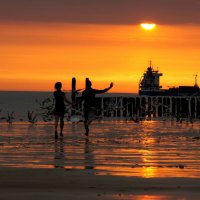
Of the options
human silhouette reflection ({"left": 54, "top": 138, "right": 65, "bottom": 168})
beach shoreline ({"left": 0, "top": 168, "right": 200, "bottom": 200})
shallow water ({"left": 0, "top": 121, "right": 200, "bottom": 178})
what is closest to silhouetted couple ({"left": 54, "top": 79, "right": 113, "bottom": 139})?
shallow water ({"left": 0, "top": 121, "right": 200, "bottom": 178})

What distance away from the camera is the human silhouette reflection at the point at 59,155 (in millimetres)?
18548

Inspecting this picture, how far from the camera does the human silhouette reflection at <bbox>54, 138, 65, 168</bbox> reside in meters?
18.5

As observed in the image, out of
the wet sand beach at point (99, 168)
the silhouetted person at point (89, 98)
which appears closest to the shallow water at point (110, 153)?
the wet sand beach at point (99, 168)

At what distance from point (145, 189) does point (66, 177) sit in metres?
2.14

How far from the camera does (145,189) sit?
46.2 ft

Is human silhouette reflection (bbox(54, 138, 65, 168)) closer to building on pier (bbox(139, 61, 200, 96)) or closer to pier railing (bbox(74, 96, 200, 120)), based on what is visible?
pier railing (bbox(74, 96, 200, 120))

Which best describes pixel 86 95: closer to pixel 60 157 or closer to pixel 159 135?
pixel 159 135

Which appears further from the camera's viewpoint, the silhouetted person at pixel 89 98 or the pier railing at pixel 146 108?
the pier railing at pixel 146 108

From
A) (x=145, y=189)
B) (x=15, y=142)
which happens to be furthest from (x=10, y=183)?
(x=15, y=142)

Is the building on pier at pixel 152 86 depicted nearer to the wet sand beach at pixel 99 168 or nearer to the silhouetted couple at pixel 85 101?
the silhouetted couple at pixel 85 101

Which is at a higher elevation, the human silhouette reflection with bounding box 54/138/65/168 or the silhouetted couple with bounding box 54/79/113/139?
the silhouetted couple with bounding box 54/79/113/139

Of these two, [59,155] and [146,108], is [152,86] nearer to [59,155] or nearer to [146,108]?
[146,108]

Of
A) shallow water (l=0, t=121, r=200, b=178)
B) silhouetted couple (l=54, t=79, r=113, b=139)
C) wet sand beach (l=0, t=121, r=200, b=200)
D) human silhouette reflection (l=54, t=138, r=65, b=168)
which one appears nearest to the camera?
wet sand beach (l=0, t=121, r=200, b=200)

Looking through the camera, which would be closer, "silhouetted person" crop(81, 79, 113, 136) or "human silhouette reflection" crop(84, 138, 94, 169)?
"human silhouette reflection" crop(84, 138, 94, 169)
